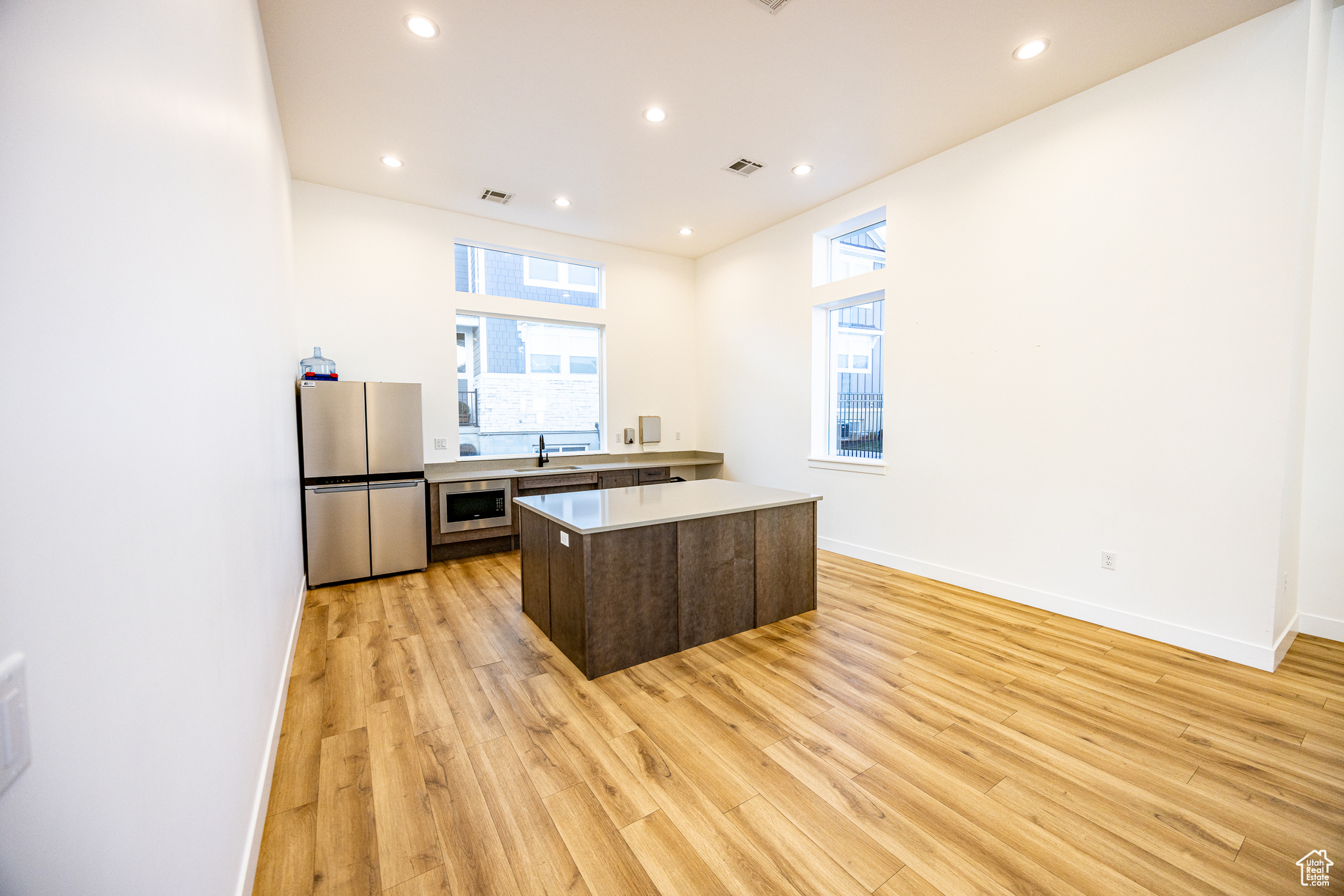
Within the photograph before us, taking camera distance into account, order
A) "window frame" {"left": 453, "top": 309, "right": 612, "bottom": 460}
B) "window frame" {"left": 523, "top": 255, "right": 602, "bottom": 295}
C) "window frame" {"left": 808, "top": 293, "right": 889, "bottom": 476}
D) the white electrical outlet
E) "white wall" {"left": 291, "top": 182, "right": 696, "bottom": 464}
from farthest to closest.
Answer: "window frame" {"left": 523, "top": 255, "right": 602, "bottom": 295}, "window frame" {"left": 453, "top": 309, "right": 612, "bottom": 460}, "window frame" {"left": 808, "top": 293, "right": 889, "bottom": 476}, "white wall" {"left": 291, "top": 182, "right": 696, "bottom": 464}, the white electrical outlet

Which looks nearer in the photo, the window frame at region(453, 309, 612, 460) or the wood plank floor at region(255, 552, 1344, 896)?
the wood plank floor at region(255, 552, 1344, 896)

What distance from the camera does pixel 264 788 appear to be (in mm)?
1720

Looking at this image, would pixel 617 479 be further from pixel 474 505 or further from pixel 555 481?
pixel 474 505

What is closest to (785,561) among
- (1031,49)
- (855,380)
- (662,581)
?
(662,581)

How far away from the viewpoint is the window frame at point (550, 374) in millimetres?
5207

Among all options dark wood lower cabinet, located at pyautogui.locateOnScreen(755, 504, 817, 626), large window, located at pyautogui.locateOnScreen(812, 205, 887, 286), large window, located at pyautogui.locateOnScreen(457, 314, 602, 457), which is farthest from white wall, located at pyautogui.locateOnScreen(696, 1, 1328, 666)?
large window, located at pyautogui.locateOnScreen(457, 314, 602, 457)

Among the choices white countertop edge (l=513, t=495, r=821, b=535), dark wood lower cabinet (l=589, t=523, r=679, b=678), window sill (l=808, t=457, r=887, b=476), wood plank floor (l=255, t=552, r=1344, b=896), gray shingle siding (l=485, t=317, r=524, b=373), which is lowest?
wood plank floor (l=255, t=552, r=1344, b=896)

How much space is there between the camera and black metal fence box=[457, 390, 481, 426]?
16.9 ft

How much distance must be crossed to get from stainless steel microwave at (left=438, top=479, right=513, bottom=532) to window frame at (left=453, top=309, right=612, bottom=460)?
1.58 feet

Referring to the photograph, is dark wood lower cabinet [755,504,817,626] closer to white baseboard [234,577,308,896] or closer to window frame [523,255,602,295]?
white baseboard [234,577,308,896]

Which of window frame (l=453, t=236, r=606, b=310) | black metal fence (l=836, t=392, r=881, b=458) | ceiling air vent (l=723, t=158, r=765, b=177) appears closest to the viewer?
ceiling air vent (l=723, t=158, r=765, b=177)

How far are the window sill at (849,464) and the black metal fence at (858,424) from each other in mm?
131

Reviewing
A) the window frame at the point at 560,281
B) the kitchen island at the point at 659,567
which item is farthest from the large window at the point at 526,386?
the kitchen island at the point at 659,567

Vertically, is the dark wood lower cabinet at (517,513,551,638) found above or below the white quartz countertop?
below
